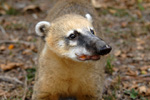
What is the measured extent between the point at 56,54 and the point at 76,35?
470 mm

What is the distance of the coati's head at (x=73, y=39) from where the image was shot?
2762 mm

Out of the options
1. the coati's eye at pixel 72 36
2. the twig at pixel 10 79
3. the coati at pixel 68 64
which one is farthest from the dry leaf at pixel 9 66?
the coati's eye at pixel 72 36

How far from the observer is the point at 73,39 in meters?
3.14

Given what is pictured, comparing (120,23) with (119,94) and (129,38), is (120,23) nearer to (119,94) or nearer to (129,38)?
(129,38)

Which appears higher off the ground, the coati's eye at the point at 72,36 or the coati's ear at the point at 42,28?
the coati's ear at the point at 42,28

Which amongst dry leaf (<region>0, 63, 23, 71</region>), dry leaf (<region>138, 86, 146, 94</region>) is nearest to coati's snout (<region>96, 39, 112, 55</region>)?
dry leaf (<region>138, 86, 146, 94</region>)

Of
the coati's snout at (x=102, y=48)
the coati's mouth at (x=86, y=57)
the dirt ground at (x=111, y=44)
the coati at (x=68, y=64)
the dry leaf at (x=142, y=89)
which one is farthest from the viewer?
the dirt ground at (x=111, y=44)

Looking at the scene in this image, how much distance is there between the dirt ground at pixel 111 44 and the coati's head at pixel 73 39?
1361 millimetres

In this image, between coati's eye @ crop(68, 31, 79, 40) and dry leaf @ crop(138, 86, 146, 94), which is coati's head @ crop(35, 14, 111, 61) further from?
dry leaf @ crop(138, 86, 146, 94)

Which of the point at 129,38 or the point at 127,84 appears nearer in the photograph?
the point at 127,84

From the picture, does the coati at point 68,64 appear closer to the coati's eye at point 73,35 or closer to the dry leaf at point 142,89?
the coati's eye at point 73,35

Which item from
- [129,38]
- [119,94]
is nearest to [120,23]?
[129,38]

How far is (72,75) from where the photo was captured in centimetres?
344

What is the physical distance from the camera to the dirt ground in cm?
444
